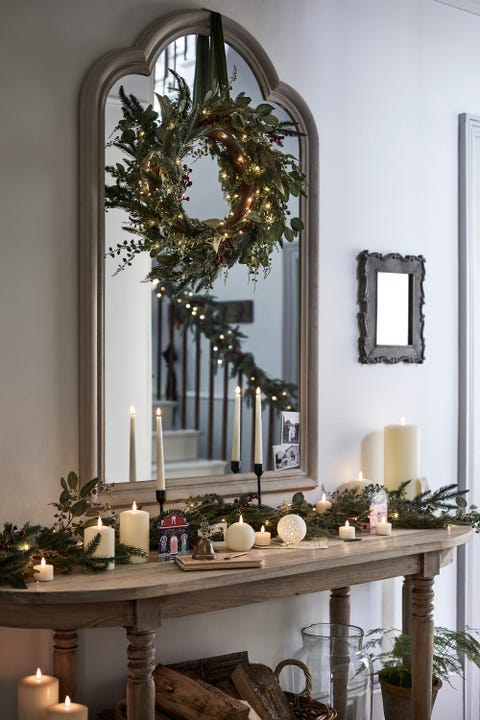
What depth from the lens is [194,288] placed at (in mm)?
3074

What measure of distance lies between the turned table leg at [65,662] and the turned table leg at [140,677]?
Result: 0.42 metres

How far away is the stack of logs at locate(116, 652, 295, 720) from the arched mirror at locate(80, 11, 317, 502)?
1.74 ft

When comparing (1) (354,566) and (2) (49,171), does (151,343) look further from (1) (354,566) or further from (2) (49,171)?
(1) (354,566)

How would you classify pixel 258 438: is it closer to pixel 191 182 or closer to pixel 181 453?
pixel 181 453

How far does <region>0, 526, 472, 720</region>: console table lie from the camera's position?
2242 mm

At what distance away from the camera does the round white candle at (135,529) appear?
2512 mm

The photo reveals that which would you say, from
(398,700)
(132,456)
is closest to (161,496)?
(132,456)

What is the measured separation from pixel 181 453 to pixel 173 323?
0.44m

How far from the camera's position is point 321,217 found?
3344 millimetres

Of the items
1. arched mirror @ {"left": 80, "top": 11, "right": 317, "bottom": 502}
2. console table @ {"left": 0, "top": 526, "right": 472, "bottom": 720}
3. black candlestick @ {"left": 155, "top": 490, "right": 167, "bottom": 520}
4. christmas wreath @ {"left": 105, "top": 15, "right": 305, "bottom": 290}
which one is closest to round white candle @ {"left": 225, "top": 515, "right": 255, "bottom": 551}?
console table @ {"left": 0, "top": 526, "right": 472, "bottom": 720}

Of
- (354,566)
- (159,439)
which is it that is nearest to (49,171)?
(159,439)

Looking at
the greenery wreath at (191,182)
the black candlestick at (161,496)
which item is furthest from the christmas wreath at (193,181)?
the black candlestick at (161,496)

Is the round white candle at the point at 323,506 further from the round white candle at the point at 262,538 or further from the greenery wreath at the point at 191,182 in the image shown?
the greenery wreath at the point at 191,182

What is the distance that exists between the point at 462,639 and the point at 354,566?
91 cm
